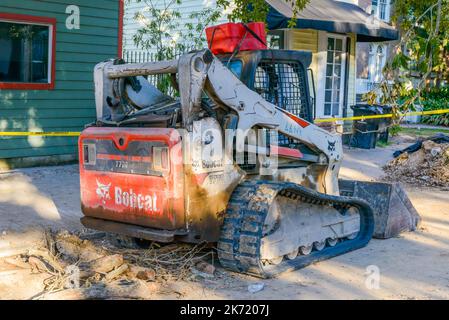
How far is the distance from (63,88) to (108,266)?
7.04 m

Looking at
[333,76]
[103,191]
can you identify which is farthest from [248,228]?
[333,76]

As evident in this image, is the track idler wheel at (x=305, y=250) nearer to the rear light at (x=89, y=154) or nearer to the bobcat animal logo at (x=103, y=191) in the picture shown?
the bobcat animal logo at (x=103, y=191)

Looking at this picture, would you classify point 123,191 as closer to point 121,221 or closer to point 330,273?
point 121,221

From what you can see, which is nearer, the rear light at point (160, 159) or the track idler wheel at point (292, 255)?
the rear light at point (160, 159)

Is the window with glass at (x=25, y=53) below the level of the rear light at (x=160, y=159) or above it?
above

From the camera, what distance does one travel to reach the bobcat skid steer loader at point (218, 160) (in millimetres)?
5629

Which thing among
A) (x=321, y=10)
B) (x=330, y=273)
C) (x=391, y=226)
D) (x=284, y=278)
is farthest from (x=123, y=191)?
(x=321, y=10)

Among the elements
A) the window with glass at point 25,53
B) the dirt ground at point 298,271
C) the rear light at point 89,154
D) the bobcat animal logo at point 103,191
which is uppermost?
the window with glass at point 25,53

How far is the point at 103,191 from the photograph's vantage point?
20.2 feet

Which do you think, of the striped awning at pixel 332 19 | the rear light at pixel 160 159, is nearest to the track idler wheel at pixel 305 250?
the rear light at pixel 160 159

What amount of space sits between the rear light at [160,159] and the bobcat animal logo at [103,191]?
686 mm

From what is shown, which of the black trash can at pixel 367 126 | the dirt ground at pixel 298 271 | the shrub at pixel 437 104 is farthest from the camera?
the shrub at pixel 437 104

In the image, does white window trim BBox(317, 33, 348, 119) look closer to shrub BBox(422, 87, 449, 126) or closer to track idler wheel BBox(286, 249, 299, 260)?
shrub BBox(422, 87, 449, 126)

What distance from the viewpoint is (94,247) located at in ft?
21.9
